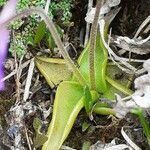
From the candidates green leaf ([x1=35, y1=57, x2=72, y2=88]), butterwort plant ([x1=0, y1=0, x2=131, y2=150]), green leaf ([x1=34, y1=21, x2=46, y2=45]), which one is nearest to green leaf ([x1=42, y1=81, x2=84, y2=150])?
butterwort plant ([x1=0, y1=0, x2=131, y2=150])

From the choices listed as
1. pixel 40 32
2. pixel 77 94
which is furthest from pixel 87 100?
pixel 40 32

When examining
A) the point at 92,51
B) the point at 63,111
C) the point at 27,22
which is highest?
the point at 27,22

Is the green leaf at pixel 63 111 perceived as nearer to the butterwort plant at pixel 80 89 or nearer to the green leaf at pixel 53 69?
the butterwort plant at pixel 80 89

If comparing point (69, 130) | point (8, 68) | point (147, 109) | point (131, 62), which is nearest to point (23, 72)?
point (8, 68)

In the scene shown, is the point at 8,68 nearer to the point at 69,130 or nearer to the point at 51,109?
the point at 51,109

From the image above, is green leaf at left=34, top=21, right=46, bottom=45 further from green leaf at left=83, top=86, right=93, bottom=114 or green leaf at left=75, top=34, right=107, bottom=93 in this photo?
green leaf at left=83, top=86, right=93, bottom=114

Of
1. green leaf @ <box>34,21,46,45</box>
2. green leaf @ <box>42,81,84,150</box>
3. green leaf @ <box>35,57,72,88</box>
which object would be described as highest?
green leaf @ <box>34,21,46,45</box>

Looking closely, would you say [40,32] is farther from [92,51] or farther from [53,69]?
[92,51]
